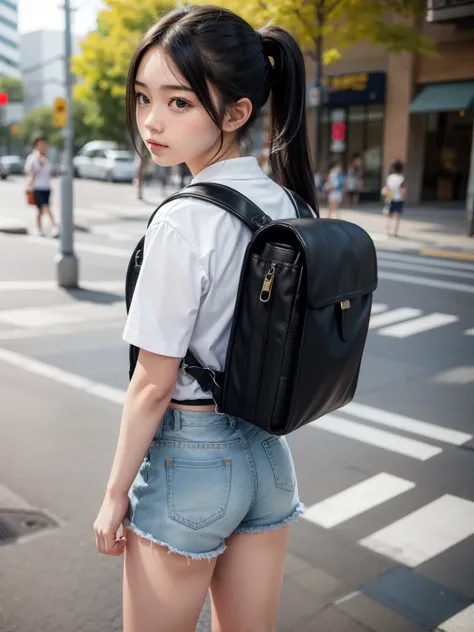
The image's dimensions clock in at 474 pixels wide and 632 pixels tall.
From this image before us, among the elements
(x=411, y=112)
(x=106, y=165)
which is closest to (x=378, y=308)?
(x=411, y=112)

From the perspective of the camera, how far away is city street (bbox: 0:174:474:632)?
300cm

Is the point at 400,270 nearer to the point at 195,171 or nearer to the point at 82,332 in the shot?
the point at 82,332

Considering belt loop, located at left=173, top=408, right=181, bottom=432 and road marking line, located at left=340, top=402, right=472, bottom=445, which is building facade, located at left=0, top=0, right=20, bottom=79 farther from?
belt loop, located at left=173, top=408, right=181, bottom=432

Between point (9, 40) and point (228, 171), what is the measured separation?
142 meters

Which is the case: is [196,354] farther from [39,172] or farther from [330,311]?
[39,172]

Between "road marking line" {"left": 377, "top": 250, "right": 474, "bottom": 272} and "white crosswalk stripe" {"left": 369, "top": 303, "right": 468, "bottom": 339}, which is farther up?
"road marking line" {"left": 377, "top": 250, "right": 474, "bottom": 272}

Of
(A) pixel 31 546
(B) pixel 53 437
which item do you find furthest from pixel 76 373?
(A) pixel 31 546

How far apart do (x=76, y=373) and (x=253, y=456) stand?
4636 millimetres

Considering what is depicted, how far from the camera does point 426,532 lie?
12.0 ft

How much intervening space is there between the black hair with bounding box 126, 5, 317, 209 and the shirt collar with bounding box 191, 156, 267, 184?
83 millimetres

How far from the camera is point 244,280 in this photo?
1554mm

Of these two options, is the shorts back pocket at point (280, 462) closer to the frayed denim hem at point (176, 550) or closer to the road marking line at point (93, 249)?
the frayed denim hem at point (176, 550)

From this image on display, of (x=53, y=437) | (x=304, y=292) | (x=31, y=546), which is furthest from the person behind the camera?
(x=53, y=437)

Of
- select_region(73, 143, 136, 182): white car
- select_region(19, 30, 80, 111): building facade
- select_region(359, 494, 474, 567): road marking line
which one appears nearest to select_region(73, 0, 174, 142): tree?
select_region(73, 143, 136, 182): white car
